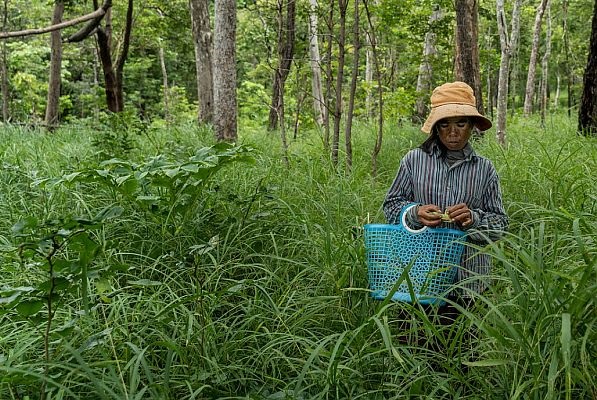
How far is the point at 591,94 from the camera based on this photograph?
597 centimetres

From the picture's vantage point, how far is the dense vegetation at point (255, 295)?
1823 mm

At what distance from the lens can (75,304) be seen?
2740mm

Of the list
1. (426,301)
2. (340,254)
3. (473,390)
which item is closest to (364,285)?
(340,254)

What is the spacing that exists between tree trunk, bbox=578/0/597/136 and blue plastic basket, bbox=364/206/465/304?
4.35 meters

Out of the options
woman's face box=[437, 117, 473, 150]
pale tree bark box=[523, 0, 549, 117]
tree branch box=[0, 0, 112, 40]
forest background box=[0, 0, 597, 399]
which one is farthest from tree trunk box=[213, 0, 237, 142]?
pale tree bark box=[523, 0, 549, 117]

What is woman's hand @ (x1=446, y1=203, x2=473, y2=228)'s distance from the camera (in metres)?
2.24

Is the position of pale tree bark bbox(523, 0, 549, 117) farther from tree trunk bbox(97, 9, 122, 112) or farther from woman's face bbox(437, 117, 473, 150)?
woman's face bbox(437, 117, 473, 150)

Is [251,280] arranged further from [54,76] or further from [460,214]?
[54,76]

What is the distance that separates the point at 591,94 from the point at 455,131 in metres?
4.27

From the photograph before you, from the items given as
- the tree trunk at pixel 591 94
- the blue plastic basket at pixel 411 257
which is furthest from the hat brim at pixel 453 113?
the tree trunk at pixel 591 94

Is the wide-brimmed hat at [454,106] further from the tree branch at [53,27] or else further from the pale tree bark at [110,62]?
the pale tree bark at [110,62]

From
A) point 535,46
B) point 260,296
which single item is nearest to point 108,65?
point 260,296

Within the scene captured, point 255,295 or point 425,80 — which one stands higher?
point 425,80

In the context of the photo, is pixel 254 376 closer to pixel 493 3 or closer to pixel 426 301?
pixel 426 301
